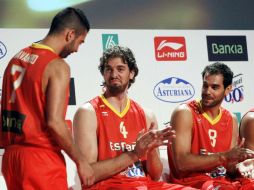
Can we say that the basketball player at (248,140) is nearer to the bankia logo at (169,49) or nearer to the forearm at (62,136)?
the bankia logo at (169,49)

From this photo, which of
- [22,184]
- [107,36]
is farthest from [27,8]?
[22,184]

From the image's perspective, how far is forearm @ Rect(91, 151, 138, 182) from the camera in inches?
Result: 147

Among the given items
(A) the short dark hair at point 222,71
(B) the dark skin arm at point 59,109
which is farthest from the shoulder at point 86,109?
(A) the short dark hair at point 222,71

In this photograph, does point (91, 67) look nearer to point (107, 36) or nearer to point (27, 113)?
point (107, 36)

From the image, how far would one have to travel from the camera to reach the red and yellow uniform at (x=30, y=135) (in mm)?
3119

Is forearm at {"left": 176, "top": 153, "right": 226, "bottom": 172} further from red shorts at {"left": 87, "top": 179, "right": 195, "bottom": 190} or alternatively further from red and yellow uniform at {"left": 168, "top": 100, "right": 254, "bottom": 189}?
red shorts at {"left": 87, "top": 179, "right": 195, "bottom": 190}

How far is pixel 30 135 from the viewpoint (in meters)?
3.14

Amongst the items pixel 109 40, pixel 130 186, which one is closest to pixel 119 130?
pixel 130 186

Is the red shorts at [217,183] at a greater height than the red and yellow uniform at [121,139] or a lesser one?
lesser

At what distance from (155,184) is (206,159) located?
445 millimetres

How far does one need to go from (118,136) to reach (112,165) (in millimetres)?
302

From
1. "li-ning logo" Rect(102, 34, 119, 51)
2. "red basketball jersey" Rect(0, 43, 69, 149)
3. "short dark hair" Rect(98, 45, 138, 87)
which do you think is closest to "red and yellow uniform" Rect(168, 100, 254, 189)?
"short dark hair" Rect(98, 45, 138, 87)

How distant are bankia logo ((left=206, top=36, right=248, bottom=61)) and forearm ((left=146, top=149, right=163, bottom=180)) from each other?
5.59 ft

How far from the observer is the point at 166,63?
210 inches
